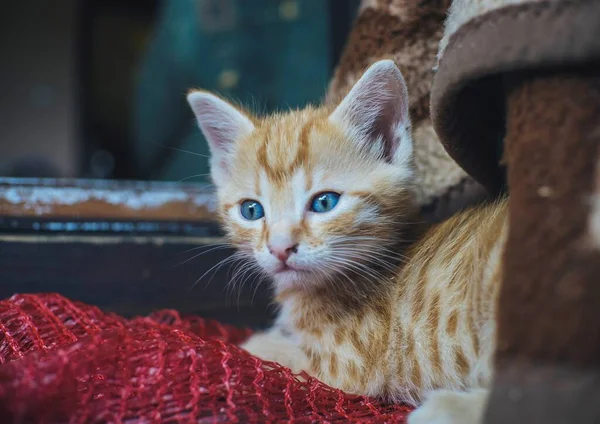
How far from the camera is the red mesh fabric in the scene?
646 mm

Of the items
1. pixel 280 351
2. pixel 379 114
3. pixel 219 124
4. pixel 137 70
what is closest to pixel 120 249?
pixel 219 124

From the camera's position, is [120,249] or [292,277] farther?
[120,249]

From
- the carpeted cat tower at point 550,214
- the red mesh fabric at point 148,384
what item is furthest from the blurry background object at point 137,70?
the carpeted cat tower at point 550,214

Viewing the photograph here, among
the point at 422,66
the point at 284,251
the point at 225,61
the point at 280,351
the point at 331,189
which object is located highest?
the point at 225,61

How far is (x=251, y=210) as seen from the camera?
111 cm

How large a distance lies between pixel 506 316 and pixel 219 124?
32.1 inches

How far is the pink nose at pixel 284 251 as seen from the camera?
Result: 0.93m

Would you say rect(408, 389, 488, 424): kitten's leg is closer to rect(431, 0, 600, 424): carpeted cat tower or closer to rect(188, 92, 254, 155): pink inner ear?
rect(431, 0, 600, 424): carpeted cat tower

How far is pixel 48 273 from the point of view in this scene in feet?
4.30

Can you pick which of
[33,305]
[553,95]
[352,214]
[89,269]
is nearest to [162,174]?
[89,269]

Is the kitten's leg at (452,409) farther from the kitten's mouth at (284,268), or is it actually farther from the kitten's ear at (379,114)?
the kitten's ear at (379,114)

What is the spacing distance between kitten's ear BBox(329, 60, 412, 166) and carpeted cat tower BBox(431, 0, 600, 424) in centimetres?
34

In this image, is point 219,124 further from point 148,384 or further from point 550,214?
point 550,214

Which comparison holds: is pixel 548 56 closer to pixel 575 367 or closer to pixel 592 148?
pixel 592 148
